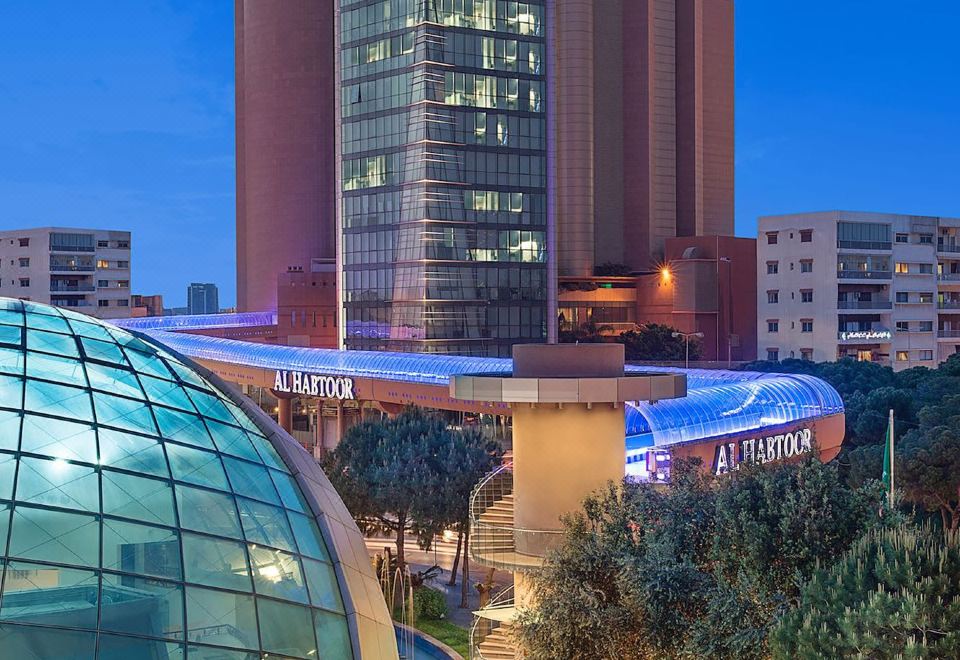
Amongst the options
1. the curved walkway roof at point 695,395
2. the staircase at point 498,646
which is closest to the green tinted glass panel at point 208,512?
the staircase at point 498,646

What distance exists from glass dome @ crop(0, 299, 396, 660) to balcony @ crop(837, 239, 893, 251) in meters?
83.2

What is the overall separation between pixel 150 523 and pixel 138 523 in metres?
0.15

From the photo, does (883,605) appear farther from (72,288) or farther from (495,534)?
(72,288)

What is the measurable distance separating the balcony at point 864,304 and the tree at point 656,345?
17.3 m

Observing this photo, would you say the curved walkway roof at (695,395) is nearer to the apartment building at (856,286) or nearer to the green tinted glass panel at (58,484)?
the green tinted glass panel at (58,484)

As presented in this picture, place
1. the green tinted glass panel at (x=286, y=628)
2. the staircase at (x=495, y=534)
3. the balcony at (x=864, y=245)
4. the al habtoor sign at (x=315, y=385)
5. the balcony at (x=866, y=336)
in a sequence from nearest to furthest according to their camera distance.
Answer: the green tinted glass panel at (x=286, y=628)
the staircase at (x=495, y=534)
the al habtoor sign at (x=315, y=385)
the balcony at (x=864, y=245)
the balcony at (x=866, y=336)

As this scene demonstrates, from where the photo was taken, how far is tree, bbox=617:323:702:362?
106 metres

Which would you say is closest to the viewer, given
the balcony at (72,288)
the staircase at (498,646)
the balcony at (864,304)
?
the staircase at (498,646)

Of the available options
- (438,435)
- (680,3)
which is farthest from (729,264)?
(438,435)

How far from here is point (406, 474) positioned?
42.5 meters

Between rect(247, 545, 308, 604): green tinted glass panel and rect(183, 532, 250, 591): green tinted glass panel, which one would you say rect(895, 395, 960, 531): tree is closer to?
rect(247, 545, 308, 604): green tinted glass panel

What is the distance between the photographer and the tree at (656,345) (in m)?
106

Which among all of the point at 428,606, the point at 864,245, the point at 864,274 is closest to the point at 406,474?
the point at 428,606

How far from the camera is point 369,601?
16312mm
